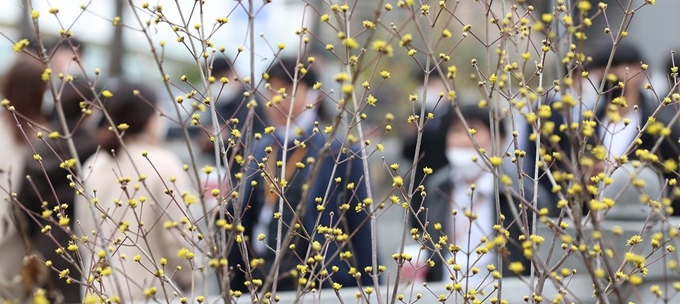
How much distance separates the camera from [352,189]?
2508 millimetres

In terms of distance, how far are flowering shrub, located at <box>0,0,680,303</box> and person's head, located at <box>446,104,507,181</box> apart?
245mm

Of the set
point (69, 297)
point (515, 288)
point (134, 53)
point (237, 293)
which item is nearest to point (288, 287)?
point (69, 297)

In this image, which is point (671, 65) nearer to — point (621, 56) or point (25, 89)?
point (621, 56)

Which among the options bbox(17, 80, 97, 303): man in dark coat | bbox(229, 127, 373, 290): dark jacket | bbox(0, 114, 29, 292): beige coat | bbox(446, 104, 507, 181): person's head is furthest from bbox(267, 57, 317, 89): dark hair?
bbox(0, 114, 29, 292): beige coat

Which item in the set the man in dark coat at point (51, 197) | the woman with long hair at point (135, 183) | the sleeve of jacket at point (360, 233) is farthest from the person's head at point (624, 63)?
the man in dark coat at point (51, 197)

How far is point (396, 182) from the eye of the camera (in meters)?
1.75

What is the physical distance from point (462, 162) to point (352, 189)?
3284 millimetres

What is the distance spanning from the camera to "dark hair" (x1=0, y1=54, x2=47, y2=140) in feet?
14.3

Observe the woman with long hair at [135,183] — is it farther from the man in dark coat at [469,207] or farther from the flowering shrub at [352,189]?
the man in dark coat at [469,207]

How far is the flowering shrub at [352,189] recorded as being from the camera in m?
1.63

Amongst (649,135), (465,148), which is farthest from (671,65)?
(465,148)

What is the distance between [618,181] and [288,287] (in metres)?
1.68

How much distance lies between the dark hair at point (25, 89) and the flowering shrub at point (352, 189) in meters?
0.12

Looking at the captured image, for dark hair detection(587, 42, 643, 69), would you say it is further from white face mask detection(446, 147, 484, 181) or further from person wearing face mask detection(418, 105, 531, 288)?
white face mask detection(446, 147, 484, 181)
